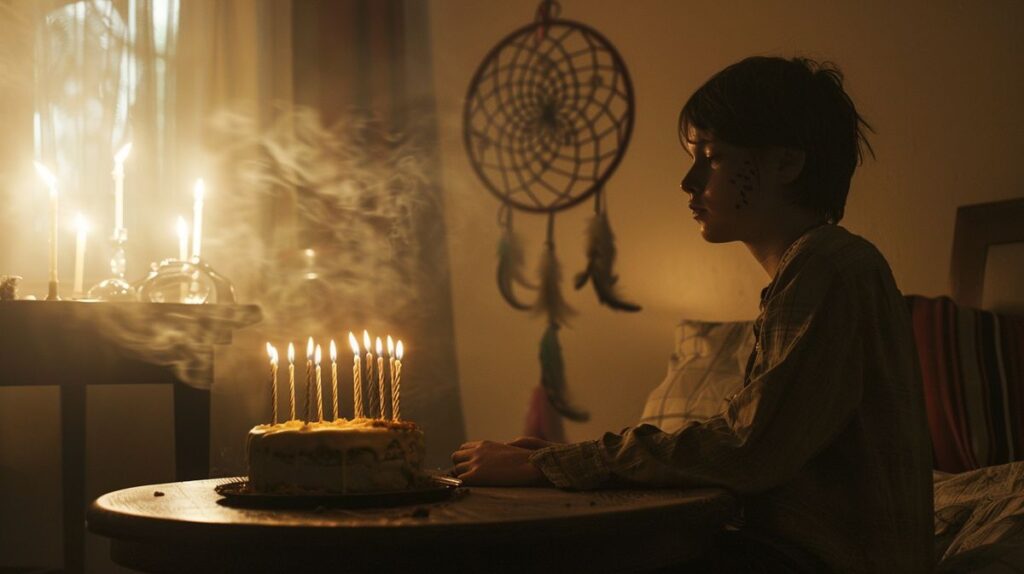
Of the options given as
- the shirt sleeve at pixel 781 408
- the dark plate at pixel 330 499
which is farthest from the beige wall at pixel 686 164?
the dark plate at pixel 330 499

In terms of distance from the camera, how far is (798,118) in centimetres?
179

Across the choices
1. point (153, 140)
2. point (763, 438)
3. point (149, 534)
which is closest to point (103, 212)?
point (153, 140)

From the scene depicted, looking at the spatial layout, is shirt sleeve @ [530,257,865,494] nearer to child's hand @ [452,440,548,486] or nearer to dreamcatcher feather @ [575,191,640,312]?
child's hand @ [452,440,548,486]

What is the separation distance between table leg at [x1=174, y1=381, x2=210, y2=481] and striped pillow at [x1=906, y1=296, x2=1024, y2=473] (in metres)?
2.05

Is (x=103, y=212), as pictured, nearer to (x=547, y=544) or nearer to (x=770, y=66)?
(x=770, y=66)

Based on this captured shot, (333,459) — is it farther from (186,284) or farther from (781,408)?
(186,284)

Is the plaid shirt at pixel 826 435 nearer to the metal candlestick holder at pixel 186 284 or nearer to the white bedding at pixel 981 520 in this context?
the white bedding at pixel 981 520

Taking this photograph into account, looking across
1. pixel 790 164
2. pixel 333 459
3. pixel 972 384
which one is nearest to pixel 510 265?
pixel 972 384

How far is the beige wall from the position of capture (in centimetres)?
313

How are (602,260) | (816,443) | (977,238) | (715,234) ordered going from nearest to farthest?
(816,443) → (715,234) → (977,238) → (602,260)

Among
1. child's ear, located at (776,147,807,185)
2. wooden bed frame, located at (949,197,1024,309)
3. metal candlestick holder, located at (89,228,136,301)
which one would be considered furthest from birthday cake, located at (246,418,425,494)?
wooden bed frame, located at (949,197,1024,309)

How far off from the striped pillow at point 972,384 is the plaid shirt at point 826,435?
107 cm

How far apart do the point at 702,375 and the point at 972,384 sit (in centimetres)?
80

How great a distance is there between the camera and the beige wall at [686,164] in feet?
10.3
